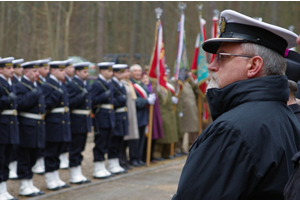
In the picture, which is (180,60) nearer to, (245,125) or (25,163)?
(25,163)

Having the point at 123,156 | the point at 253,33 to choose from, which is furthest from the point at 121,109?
the point at 253,33

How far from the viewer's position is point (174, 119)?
1212cm

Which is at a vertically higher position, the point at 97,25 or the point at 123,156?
the point at 97,25

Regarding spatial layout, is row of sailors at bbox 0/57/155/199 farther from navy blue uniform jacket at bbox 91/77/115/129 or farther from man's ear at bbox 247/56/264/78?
man's ear at bbox 247/56/264/78

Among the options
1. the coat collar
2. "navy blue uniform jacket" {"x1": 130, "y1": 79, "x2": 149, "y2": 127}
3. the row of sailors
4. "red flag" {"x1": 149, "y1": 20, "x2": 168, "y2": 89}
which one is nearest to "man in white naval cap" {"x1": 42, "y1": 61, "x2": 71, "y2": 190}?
the row of sailors

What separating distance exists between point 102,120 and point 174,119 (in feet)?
10.7

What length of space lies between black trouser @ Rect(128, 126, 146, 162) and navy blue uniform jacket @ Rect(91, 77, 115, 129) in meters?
1.38

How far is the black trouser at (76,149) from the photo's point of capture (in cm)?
860

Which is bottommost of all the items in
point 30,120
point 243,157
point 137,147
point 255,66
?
point 137,147

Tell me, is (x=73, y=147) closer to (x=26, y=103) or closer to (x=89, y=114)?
(x=89, y=114)

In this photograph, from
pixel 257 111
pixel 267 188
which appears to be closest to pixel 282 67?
pixel 257 111

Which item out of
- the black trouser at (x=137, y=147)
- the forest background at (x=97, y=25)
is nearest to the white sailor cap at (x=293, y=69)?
the black trouser at (x=137, y=147)

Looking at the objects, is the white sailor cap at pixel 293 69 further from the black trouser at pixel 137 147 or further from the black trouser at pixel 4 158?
the black trouser at pixel 137 147

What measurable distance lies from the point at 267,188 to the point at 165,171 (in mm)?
8431
